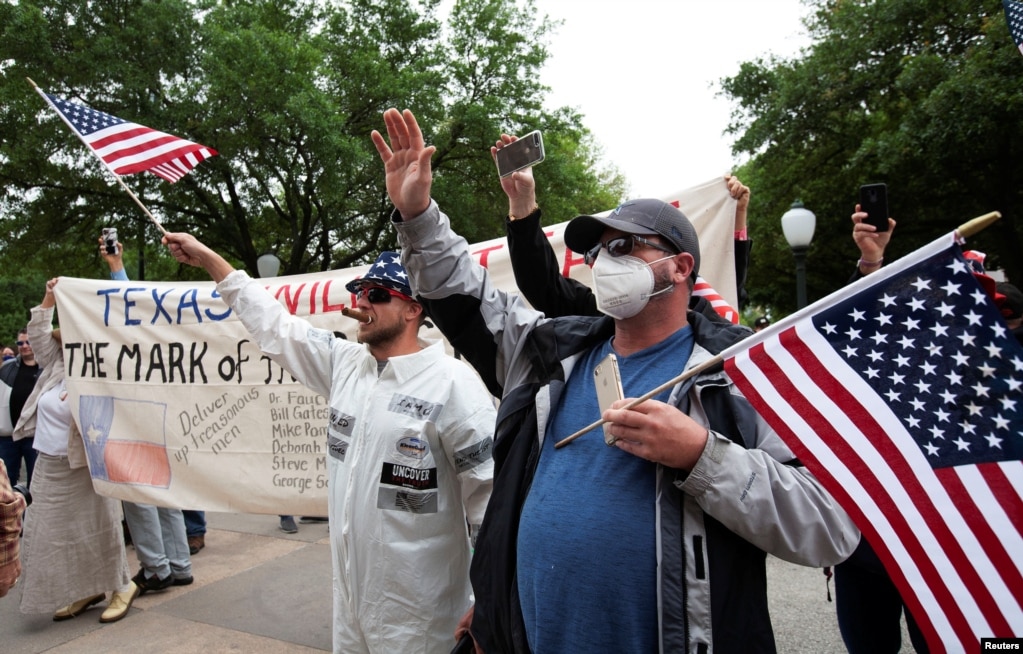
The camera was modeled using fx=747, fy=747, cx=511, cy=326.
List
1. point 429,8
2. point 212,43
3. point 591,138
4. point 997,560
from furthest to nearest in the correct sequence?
point 591,138 < point 429,8 < point 212,43 < point 997,560

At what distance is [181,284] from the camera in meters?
5.08

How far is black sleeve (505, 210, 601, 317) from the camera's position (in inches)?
94.7

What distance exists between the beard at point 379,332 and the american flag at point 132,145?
7.97 ft

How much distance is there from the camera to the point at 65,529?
4.80m

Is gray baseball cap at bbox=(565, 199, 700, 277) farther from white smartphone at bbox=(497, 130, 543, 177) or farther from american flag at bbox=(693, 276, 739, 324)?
american flag at bbox=(693, 276, 739, 324)

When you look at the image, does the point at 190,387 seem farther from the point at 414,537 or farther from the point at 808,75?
the point at 808,75

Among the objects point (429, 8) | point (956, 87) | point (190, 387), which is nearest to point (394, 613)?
point (190, 387)

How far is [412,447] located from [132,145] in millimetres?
3366

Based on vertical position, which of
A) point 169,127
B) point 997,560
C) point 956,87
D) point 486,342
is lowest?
point 997,560

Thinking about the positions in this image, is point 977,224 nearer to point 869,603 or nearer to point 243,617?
point 869,603

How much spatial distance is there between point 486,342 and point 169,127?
13771mm

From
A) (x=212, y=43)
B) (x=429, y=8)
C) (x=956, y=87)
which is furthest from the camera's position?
(x=429, y=8)

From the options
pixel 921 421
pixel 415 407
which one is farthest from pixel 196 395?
pixel 921 421

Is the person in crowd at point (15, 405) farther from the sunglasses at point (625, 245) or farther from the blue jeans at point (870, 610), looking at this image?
the blue jeans at point (870, 610)
